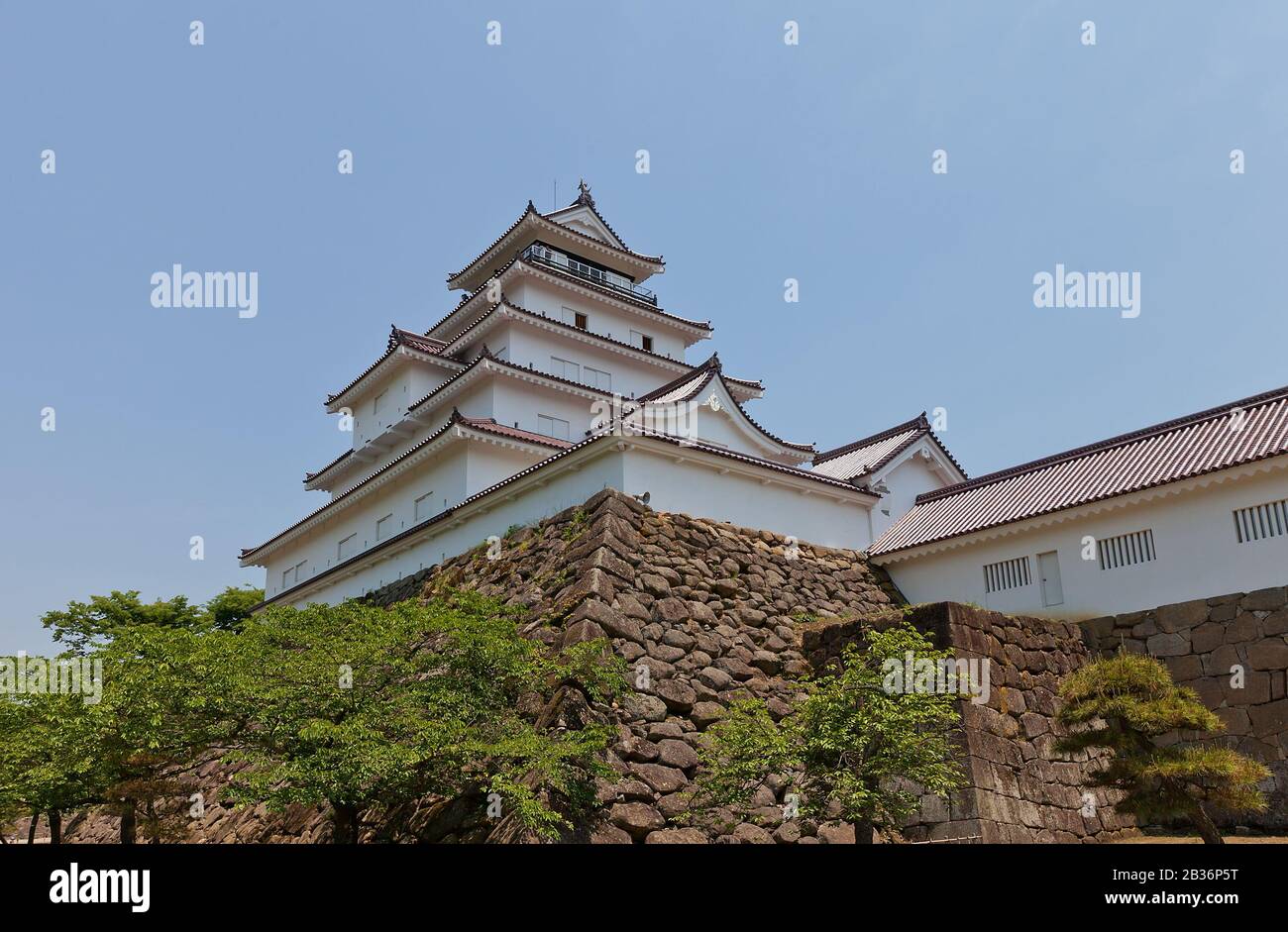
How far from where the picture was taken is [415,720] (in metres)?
10.3

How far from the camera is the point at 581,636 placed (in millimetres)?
12617

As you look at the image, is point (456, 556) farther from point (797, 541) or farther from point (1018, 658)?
point (1018, 658)

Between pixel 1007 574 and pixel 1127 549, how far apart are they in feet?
6.85

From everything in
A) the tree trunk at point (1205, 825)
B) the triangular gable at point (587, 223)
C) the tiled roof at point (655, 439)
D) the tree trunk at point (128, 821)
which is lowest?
the tree trunk at point (1205, 825)

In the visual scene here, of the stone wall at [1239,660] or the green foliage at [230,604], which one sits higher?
the green foliage at [230,604]

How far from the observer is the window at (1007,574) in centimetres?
1636

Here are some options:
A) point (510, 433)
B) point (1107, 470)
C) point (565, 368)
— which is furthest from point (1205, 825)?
point (565, 368)

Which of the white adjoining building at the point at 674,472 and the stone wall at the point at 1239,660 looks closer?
the stone wall at the point at 1239,660

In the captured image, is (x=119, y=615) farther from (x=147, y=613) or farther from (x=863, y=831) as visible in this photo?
(x=863, y=831)

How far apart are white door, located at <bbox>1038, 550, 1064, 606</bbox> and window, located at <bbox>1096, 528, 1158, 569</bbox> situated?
75 cm

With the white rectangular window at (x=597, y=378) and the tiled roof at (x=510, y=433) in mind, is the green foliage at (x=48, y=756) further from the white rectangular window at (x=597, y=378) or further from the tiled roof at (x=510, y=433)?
the white rectangular window at (x=597, y=378)

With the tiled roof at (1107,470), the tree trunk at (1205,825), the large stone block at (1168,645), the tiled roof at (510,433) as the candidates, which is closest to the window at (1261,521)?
the tiled roof at (1107,470)

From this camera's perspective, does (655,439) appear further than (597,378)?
No

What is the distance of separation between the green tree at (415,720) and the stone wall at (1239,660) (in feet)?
27.7
